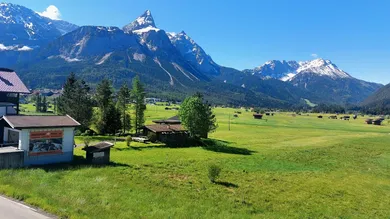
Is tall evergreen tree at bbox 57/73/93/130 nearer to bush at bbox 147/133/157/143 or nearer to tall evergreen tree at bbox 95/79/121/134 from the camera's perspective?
tall evergreen tree at bbox 95/79/121/134

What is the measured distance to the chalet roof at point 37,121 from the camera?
3606 centimetres

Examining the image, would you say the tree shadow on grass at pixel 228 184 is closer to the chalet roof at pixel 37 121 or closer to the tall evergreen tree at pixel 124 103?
the chalet roof at pixel 37 121

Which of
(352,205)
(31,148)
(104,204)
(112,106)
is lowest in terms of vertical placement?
(352,205)

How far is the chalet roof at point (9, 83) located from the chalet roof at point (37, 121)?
15.7 meters

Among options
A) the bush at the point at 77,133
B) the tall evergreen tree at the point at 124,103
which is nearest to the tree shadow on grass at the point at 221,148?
the tall evergreen tree at the point at 124,103

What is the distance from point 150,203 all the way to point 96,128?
5702 centimetres

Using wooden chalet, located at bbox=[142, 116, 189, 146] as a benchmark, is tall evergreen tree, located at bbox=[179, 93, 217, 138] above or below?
above

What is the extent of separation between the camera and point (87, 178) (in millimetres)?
32875

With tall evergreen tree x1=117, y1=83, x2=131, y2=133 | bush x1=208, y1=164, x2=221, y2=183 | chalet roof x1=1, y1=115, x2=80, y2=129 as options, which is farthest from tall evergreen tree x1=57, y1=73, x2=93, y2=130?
bush x1=208, y1=164, x2=221, y2=183

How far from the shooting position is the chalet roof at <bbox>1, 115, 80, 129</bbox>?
36056 mm

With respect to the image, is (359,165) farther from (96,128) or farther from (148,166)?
(96,128)

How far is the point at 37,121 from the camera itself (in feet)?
126

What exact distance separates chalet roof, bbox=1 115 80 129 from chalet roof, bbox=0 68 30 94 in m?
15.7

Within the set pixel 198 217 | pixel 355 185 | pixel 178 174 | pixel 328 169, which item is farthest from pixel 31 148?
pixel 328 169
